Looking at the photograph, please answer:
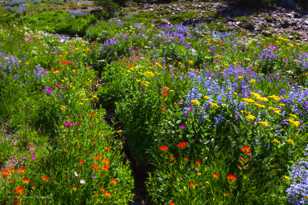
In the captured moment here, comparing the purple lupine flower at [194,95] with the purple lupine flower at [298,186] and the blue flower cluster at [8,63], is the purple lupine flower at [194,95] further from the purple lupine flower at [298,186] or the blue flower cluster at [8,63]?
the blue flower cluster at [8,63]

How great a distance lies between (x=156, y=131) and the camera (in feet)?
19.8

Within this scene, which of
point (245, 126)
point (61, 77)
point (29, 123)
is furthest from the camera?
point (61, 77)

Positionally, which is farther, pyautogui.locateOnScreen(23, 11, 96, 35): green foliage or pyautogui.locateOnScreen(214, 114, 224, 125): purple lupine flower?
pyautogui.locateOnScreen(23, 11, 96, 35): green foliage

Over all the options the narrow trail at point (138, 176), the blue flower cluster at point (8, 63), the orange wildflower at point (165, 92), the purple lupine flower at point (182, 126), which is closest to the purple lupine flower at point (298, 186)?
the purple lupine flower at point (182, 126)

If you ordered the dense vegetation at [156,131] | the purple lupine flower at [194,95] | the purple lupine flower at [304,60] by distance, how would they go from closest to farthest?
the dense vegetation at [156,131] < the purple lupine flower at [194,95] < the purple lupine flower at [304,60]

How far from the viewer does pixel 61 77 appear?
27.9 feet

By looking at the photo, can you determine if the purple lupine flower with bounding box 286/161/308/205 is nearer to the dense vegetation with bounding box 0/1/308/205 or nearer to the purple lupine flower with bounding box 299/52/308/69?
the dense vegetation with bounding box 0/1/308/205

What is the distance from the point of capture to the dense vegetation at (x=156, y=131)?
4797 millimetres

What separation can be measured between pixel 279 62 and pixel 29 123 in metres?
6.01

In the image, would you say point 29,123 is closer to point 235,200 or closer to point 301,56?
point 235,200

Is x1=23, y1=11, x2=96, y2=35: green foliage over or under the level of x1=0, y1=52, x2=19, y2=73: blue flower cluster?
under

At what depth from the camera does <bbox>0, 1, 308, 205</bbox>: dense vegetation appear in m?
4.80

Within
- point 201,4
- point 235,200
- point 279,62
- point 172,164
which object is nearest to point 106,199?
point 172,164

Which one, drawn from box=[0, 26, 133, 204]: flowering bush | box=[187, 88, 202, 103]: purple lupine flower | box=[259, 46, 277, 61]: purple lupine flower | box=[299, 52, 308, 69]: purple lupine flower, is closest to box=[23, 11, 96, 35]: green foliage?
box=[0, 26, 133, 204]: flowering bush
